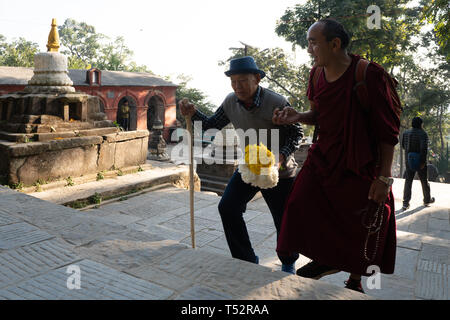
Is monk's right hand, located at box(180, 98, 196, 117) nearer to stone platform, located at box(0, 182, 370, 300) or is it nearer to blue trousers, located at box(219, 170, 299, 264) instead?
blue trousers, located at box(219, 170, 299, 264)

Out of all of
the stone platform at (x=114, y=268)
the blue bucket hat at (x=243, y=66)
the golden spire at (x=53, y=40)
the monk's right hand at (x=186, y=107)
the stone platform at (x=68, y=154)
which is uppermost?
the golden spire at (x=53, y=40)

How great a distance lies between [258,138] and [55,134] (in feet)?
15.4

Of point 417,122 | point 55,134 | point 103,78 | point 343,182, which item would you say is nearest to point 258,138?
point 343,182

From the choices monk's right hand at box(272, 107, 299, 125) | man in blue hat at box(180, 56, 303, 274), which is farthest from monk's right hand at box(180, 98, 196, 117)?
monk's right hand at box(272, 107, 299, 125)

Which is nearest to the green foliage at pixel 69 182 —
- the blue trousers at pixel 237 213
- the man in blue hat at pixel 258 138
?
the man in blue hat at pixel 258 138

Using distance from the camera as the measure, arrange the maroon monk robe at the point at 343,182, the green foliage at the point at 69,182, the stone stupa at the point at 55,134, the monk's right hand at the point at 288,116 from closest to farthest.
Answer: the maroon monk robe at the point at 343,182, the monk's right hand at the point at 288,116, the stone stupa at the point at 55,134, the green foliage at the point at 69,182

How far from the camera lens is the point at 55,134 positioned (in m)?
6.25

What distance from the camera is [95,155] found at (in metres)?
6.73

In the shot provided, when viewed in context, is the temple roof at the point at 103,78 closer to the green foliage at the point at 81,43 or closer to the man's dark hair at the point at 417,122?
the man's dark hair at the point at 417,122

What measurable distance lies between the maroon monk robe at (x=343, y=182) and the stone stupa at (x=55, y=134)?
4.95 meters

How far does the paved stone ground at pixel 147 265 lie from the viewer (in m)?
1.91

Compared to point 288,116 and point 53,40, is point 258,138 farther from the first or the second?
point 53,40
